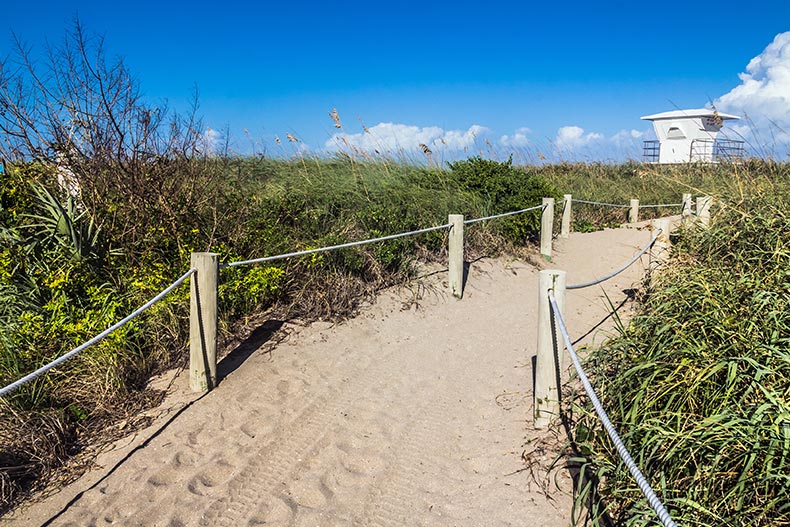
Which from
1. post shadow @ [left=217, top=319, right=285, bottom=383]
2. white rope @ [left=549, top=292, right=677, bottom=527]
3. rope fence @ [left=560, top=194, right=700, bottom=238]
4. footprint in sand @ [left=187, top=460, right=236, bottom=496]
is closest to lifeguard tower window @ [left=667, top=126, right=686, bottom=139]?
rope fence @ [left=560, top=194, right=700, bottom=238]

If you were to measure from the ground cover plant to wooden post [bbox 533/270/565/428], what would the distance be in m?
0.20

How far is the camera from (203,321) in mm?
4402

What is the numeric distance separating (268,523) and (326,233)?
15.2ft

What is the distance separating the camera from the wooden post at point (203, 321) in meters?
4.35

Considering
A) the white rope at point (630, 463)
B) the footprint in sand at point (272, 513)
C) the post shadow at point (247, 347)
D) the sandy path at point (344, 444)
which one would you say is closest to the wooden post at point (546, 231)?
the sandy path at point (344, 444)

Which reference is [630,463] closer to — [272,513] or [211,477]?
[272,513]

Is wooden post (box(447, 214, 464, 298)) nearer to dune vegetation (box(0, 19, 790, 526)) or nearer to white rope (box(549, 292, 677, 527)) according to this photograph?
dune vegetation (box(0, 19, 790, 526))

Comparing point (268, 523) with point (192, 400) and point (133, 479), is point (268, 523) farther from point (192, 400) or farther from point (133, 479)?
point (192, 400)

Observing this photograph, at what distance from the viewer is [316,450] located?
3926 mm

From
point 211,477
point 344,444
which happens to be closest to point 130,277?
point 211,477

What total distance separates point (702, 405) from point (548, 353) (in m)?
0.98

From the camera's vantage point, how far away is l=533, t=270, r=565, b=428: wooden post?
3.89m

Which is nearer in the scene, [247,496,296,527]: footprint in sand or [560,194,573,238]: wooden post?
[247,496,296,527]: footprint in sand

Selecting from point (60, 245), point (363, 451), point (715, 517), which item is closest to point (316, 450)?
point (363, 451)
